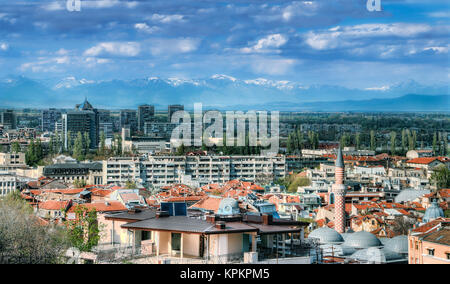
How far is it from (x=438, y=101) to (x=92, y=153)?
34322 millimetres

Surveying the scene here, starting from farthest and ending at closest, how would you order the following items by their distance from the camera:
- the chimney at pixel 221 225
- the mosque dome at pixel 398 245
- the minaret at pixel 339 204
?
the minaret at pixel 339 204, the mosque dome at pixel 398 245, the chimney at pixel 221 225

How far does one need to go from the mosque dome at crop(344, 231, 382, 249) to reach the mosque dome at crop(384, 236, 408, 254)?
131 mm

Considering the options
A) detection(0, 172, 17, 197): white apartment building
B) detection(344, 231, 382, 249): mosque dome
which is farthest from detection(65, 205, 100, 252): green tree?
detection(0, 172, 17, 197): white apartment building

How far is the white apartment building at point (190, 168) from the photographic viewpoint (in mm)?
20016

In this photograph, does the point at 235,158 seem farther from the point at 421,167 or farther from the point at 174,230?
the point at 174,230

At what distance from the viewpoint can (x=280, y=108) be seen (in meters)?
49.9

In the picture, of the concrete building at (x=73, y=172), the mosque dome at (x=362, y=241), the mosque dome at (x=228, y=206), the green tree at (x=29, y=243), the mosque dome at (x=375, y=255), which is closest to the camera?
the green tree at (x=29, y=243)

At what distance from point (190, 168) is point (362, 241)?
14.0 m

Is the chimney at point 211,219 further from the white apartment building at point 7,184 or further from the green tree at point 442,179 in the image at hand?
the green tree at point 442,179

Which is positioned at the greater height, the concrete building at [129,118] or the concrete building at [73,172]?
Result: the concrete building at [129,118]

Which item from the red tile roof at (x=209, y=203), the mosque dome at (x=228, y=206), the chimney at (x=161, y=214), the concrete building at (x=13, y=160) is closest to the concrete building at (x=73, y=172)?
the concrete building at (x=13, y=160)

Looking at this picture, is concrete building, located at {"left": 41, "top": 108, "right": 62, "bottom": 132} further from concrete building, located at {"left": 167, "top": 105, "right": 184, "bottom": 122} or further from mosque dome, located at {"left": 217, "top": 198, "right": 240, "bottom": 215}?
mosque dome, located at {"left": 217, "top": 198, "right": 240, "bottom": 215}

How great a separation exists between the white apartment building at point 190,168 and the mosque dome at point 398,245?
11833 mm

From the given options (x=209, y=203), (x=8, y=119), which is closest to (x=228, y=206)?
(x=209, y=203)
